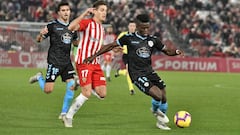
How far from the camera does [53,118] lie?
44.9 ft

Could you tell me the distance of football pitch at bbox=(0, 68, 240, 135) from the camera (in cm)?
1186

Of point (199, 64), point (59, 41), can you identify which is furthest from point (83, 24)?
point (199, 64)

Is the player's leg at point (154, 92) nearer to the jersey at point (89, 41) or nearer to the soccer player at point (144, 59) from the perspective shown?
the soccer player at point (144, 59)

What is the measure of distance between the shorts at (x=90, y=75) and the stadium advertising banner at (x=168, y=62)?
2304 centimetres

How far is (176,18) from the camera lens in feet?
138

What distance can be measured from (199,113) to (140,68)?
10.8 ft

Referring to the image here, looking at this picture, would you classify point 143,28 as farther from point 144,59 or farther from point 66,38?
point 66,38

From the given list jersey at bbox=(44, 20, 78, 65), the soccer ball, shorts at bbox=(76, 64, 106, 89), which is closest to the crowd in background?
jersey at bbox=(44, 20, 78, 65)

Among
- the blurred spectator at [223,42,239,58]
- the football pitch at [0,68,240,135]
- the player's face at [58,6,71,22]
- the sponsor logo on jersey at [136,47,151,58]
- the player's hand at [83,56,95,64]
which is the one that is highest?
the player's face at [58,6,71,22]

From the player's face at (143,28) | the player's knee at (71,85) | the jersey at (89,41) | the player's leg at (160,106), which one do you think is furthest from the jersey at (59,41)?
the player's leg at (160,106)

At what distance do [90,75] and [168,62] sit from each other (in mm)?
24583

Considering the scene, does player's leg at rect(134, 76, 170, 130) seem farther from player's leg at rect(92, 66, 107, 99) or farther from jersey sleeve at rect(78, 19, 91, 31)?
jersey sleeve at rect(78, 19, 91, 31)

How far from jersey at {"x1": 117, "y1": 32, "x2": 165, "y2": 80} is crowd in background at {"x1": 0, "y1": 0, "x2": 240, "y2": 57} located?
2605 centimetres

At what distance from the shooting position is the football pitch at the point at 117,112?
11859mm
